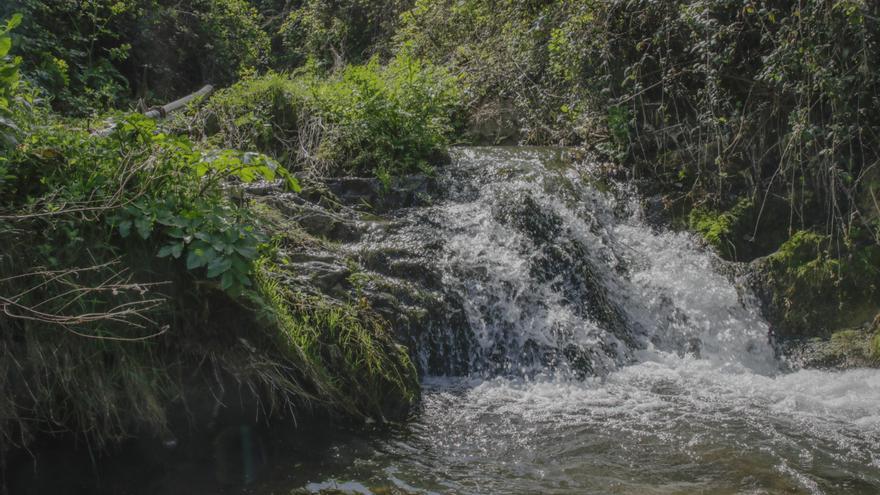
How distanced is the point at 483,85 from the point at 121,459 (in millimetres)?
7561

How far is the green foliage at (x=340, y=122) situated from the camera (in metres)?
7.57

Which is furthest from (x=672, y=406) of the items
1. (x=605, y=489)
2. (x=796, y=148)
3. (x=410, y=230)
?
(x=796, y=148)

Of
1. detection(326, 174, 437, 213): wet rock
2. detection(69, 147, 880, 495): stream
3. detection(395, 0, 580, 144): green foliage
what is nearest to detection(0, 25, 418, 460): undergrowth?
detection(69, 147, 880, 495): stream

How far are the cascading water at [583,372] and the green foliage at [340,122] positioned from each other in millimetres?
576

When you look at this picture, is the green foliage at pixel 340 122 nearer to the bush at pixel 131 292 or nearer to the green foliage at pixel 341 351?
the green foliage at pixel 341 351

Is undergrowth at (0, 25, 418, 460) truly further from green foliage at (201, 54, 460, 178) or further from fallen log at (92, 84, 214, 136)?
green foliage at (201, 54, 460, 178)

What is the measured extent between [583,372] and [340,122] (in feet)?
13.1

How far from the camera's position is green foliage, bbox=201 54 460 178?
298 inches

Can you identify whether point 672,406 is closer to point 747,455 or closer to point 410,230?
point 747,455

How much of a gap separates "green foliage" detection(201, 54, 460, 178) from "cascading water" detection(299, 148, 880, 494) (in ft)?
1.89

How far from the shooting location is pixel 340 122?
780 centimetres

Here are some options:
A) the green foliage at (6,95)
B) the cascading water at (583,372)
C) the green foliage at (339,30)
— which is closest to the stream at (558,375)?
the cascading water at (583,372)

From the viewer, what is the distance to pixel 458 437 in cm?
446

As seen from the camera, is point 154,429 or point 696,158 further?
point 696,158
